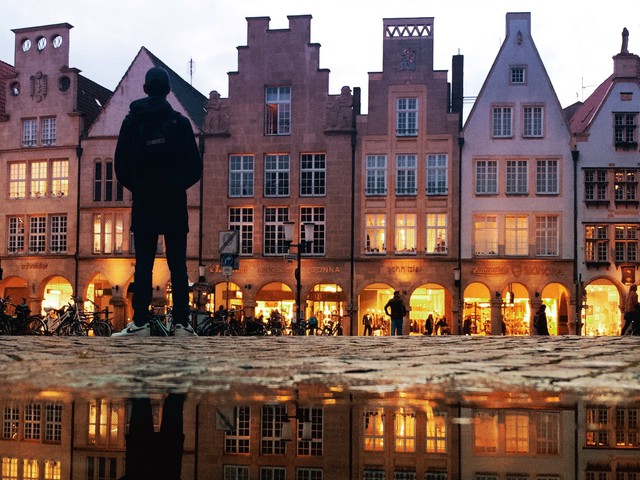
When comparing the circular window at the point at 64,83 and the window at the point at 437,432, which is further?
the circular window at the point at 64,83

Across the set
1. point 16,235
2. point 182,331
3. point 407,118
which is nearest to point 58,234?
point 16,235

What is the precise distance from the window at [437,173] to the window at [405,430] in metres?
39.9

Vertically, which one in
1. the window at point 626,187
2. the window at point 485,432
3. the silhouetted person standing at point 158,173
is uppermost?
the window at point 626,187

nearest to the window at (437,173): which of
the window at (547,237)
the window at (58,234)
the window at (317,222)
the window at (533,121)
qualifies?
the window at (533,121)

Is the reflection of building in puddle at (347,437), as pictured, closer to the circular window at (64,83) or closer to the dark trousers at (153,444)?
the dark trousers at (153,444)

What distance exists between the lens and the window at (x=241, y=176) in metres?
45.6

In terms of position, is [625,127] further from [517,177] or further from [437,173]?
[437,173]

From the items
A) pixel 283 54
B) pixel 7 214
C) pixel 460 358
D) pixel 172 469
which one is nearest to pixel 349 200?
pixel 283 54

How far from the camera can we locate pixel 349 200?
1750 inches

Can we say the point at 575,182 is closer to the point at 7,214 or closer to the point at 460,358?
the point at 7,214

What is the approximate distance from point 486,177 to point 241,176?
11125mm

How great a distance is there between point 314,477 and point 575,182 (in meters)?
42.5

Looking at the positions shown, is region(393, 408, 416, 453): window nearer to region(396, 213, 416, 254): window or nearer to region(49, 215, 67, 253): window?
region(396, 213, 416, 254): window

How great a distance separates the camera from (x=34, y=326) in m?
25.1
